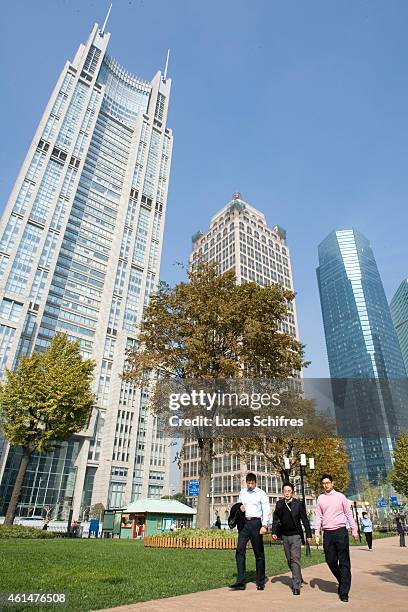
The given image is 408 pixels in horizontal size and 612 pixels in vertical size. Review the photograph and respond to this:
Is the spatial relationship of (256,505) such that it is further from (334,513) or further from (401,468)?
(401,468)

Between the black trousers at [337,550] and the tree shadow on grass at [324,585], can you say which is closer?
the black trousers at [337,550]

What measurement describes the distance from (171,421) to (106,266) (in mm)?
77407

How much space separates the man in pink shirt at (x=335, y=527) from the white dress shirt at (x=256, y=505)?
88 centimetres

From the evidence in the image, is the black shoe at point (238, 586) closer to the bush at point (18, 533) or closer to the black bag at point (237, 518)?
the black bag at point (237, 518)

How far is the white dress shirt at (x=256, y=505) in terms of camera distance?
6.82 m

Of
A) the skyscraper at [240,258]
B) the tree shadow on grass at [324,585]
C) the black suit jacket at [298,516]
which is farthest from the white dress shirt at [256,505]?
the skyscraper at [240,258]

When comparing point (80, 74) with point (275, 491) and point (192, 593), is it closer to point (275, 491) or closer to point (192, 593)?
point (275, 491)

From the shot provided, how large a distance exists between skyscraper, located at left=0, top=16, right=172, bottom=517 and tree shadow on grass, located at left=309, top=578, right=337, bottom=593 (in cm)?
5866

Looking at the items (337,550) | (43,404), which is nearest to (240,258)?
(43,404)

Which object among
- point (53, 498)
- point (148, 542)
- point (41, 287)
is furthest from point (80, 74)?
point (148, 542)

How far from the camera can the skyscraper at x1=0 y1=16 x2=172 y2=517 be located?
7012 cm

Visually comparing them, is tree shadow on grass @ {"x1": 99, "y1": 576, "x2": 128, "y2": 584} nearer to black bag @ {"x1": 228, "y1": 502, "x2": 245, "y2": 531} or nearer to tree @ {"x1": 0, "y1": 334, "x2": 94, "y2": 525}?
black bag @ {"x1": 228, "y1": 502, "x2": 245, "y2": 531}

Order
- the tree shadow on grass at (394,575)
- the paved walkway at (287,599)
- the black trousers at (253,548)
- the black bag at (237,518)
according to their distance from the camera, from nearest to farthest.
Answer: the paved walkway at (287,599), the black trousers at (253,548), the black bag at (237,518), the tree shadow on grass at (394,575)

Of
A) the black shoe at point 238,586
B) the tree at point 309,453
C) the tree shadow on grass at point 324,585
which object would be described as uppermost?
the tree at point 309,453
